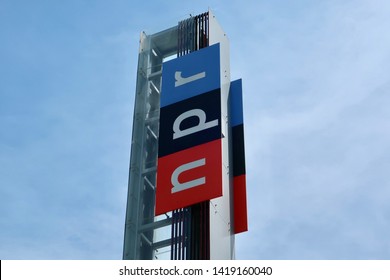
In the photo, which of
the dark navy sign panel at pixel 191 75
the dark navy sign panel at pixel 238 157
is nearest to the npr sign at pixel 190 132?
the dark navy sign panel at pixel 191 75

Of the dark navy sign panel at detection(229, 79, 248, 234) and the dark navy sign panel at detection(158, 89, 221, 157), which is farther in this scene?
the dark navy sign panel at detection(158, 89, 221, 157)

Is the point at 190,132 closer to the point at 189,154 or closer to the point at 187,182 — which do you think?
the point at 189,154

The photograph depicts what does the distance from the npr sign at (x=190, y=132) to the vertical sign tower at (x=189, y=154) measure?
4 centimetres

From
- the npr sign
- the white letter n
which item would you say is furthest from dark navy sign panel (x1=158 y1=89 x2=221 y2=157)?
the white letter n

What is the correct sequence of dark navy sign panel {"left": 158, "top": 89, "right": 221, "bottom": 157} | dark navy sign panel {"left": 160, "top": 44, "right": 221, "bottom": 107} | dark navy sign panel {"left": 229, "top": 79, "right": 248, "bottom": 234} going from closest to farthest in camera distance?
dark navy sign panel {"left": 229, "top": 79, "right": 248, "bottom": 234} < dark navy sign panel {"left": 158, "top": 89, "right": 221, "bottom": 157} < dark navy sign panel {"left": 160, "top": 44, "right": 221, "bottom": 107}

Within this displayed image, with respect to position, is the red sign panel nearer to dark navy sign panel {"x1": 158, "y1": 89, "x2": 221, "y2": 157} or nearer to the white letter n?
the white letter n

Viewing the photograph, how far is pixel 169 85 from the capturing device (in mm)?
32125

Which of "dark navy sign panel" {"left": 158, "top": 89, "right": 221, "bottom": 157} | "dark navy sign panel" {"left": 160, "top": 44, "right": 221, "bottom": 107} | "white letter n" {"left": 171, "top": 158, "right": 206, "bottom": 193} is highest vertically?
"dark navy sign panel" {"left": 160, "top": 44, "right": 221, "bottom": 107}

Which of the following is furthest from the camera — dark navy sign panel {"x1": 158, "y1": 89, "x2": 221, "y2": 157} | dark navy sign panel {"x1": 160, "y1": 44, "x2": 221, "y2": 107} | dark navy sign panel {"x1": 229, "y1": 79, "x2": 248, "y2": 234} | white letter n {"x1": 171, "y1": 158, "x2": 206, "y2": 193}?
dark navy sign panel {"x1": 160, "y1": 44, "x2": 221, "y2": 107}

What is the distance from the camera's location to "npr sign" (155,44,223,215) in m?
28.8

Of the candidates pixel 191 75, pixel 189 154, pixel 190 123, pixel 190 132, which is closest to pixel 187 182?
pixel 189 154

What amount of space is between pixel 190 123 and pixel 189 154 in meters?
1.49
